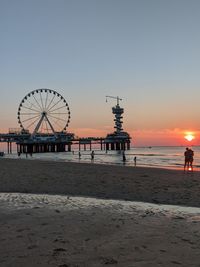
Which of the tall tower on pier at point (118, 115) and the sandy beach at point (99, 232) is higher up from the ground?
the tall tower on pier at point (118, 115)

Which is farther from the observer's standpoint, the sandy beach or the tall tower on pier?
the tall tower on pier

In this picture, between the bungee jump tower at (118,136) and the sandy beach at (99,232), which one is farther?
the bungee jump tower at (118,136)

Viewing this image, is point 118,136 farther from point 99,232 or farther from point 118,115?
point 99,232

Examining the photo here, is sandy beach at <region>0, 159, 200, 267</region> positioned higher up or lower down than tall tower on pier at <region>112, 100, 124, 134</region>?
lower down

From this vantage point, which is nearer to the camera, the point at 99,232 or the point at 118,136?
the point at 99,232

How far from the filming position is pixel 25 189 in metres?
13.8

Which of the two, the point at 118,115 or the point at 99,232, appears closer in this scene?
the point at 99,232

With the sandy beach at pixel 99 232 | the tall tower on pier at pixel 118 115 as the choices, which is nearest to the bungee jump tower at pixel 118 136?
the tall tower on pier at pixel 118 115

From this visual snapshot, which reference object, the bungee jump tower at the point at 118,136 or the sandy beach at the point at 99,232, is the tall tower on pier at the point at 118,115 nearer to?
the bungee jump tower at the point at 118,136

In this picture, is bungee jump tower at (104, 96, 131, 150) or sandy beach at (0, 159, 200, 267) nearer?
sandy beach at (0, 159, 200, 267)

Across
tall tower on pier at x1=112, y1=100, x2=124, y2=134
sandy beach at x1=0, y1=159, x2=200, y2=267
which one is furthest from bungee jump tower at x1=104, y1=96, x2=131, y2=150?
sandy beach at x1=0, y1=159, x2=200, y2=267

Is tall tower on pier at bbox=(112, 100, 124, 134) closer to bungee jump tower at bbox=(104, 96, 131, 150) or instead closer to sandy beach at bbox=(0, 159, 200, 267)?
bungee jump tower at bbox=(104, 96, 131, 150)

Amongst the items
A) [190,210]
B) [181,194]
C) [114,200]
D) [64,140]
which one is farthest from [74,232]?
[64,140]

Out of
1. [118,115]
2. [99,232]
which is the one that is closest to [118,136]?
[118,115]
